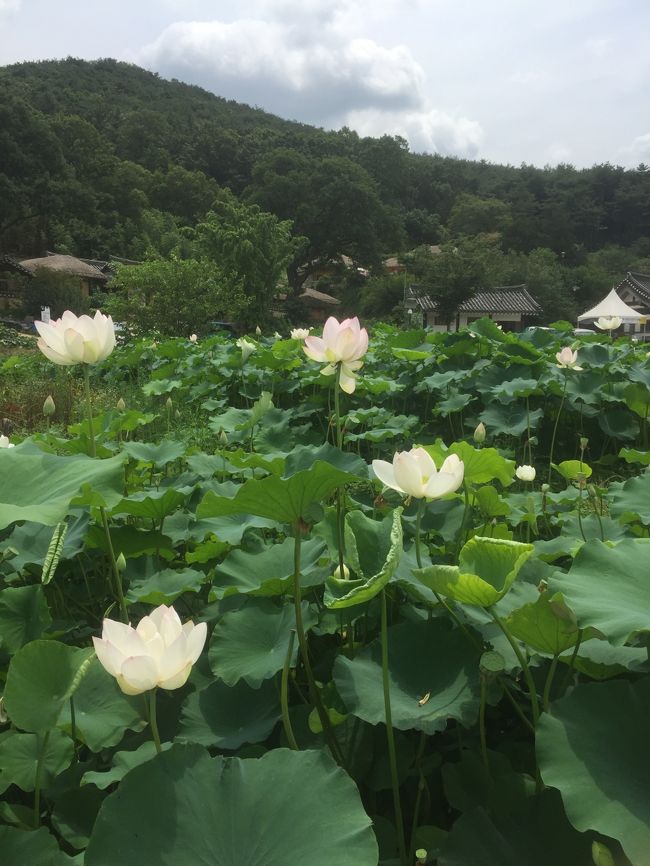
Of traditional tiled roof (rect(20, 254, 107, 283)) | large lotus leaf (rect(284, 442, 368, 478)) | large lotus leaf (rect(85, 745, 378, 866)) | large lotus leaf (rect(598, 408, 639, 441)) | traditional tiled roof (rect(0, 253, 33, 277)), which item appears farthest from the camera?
traditional tiled roof (rect(20, 254, 107, 283))

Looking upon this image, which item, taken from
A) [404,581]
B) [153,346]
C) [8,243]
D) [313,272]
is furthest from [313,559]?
[313,272]

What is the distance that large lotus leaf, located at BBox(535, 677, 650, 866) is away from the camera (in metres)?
0.63

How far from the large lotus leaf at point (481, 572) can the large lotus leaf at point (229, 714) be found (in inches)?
13.2

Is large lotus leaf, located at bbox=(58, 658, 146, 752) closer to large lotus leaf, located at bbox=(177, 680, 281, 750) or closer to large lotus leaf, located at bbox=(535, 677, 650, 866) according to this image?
large lotus leaf, located at bbox=(177, 680, 281, 750)

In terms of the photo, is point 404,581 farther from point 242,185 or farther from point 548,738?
point 242,185

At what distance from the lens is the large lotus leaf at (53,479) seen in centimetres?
101

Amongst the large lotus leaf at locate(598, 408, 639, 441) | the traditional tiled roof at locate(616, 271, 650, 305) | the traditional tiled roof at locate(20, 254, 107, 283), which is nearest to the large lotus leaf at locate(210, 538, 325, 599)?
the large lotus leaf at locate(598, 408, 639, 441)

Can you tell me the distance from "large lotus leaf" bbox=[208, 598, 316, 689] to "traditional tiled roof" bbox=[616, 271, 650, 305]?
3175 centimetres

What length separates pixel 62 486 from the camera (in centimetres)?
101

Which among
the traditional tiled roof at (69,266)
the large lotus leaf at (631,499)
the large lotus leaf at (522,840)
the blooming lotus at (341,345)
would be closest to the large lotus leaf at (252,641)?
the large lotus leaf at (522,840)

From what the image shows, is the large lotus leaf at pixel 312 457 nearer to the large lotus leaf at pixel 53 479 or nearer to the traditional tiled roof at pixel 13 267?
the large lotus leaf at pixel 53 479

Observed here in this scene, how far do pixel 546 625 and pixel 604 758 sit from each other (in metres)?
0.15

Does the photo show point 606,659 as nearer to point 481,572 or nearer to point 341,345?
point 481,572

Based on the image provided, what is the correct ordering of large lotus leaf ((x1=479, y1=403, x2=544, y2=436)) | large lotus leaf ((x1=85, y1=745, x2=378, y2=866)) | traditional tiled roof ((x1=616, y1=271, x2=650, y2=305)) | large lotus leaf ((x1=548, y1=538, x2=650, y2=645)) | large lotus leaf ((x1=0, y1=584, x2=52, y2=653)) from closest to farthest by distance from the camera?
large lotus leaf ((x1=85, y1=745, x2=378, y2=866)) < large lotus leaf ((x1=548, y1=538, x2=650, y2=645)) < large lotus leaf ((x1=0, y1=584, x2=52, y2=653)) < large lotus leaf ((x1=479, y1=403, x2=544, y2=436)) < traditional tiled roof ((x1=616, y1=271, x2=650, y2=305))
